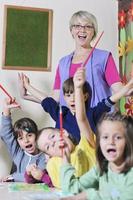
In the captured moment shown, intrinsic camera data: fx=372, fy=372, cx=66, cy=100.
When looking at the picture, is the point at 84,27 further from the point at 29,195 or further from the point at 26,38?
the point at 29,195

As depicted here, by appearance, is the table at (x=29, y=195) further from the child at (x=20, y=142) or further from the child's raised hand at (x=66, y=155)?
the child at (x=20, y=142)

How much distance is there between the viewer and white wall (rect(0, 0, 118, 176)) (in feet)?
5.70

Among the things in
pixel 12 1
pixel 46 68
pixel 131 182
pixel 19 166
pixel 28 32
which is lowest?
pixel 19 166

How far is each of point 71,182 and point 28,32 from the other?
93 cm

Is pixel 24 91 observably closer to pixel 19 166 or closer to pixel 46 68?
pixel 46 68

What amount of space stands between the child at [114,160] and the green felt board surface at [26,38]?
0.85 metres

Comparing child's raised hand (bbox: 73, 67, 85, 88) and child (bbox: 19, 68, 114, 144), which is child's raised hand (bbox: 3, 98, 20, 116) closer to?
child (bbox: 19, 68, 114, 144)

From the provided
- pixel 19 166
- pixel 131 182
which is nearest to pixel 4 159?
pixel 19 166

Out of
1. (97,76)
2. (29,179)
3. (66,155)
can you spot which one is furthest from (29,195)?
(97,76)

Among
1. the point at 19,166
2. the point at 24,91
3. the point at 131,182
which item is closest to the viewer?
the point at 131,182

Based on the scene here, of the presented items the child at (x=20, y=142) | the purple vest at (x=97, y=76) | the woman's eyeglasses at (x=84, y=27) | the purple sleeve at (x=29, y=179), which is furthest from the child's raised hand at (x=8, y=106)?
the woman's eyeglasses at (x=84, y=27)

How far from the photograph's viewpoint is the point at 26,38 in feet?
5.80

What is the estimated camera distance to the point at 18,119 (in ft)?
5.68

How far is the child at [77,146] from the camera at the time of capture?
1146 mm
